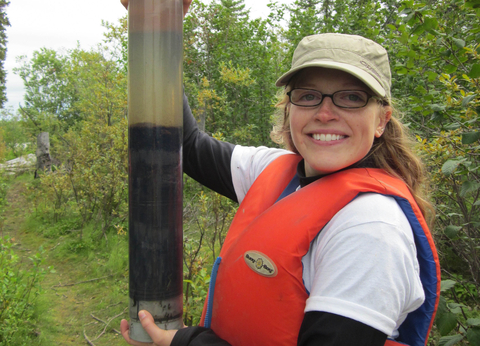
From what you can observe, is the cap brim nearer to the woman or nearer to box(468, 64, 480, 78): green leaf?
the woman

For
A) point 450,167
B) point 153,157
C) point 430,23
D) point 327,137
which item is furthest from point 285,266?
point 430,23

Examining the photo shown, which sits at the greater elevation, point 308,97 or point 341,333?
point 308,97

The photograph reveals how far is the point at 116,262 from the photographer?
5938mm

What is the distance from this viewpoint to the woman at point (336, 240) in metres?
1.00

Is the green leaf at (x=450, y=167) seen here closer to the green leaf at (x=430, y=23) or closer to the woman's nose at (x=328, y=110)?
the green leaf at (x=430, y=23)

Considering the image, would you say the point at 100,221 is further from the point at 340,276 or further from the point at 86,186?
the point at 340,276

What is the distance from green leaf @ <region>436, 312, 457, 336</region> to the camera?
2.08m

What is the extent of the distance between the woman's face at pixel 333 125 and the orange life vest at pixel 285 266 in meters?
0.07

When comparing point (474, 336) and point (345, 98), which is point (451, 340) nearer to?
point (474, 336)

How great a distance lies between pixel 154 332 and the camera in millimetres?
1276

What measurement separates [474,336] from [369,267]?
4.97ft

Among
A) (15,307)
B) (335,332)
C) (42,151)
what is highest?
(335,332)

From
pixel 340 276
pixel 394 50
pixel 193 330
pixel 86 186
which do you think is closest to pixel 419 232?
pixel 340 276

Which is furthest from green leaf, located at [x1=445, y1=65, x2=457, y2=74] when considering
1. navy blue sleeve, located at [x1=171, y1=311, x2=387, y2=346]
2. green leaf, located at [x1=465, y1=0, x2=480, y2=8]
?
navy blue sleeve, located at [x1=171, y1=311, x2=387, y2=346]
